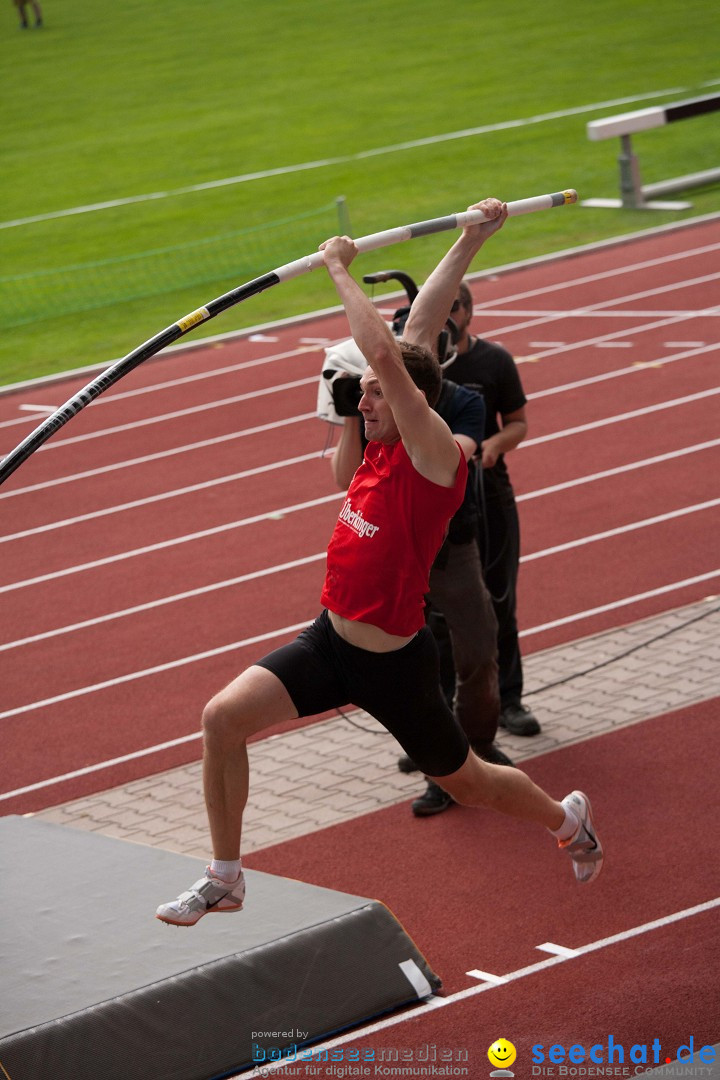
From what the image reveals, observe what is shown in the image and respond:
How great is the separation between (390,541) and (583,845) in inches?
60.9

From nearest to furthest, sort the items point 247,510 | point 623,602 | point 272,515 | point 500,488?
1. point 500,488
2. point 623,602
3. point 272,515
4. point 247,510

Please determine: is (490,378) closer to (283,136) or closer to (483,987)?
(483,987)

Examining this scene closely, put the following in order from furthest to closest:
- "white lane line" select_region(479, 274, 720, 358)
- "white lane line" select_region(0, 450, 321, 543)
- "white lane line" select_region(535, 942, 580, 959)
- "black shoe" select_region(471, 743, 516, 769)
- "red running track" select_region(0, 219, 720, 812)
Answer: "white lane line" select_region(479, 274, 720, 358), "white lane line" select_region(0, 450, 321, 543), "red running track" select_region(0, 219, 720, 812), "black shoe" select_region(471, 743, 516, 769), "white lane line" select_region(535, 942, 580, 959)

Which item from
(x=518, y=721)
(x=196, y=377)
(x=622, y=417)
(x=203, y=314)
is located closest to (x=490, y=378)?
(x=518, y=721)

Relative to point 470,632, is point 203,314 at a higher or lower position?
higher

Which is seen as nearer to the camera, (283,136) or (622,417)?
(622,417)

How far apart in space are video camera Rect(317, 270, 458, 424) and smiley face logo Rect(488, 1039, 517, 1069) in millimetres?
2429

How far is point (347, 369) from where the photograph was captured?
625 cm

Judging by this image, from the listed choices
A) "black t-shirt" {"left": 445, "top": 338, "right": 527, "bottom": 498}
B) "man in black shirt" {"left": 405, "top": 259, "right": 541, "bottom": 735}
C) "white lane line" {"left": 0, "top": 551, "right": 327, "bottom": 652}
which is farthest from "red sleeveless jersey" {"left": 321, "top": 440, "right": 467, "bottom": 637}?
"white lane line" {"left": 0, "top": 551, "right": 327, "bottom": 652}

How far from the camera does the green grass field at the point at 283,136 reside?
21.0 m

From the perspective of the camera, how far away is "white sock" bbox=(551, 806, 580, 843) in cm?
554

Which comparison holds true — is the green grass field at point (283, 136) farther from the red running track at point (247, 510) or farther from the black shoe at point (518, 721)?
the black shoe at point (518, 721)

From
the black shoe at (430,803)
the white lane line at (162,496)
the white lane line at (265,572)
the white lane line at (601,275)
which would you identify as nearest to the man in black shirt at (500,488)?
the black shoe at (430,803)

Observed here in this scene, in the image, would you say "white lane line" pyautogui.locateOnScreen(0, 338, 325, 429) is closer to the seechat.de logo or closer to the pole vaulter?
the pole vaulter
